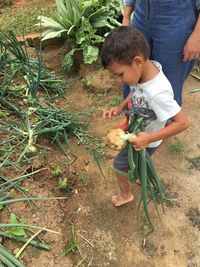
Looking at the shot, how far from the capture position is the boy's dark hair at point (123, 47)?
4.26 feet

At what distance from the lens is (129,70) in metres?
1.35

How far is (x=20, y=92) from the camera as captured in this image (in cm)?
246

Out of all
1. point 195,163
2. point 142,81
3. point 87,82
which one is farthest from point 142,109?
point 87,82

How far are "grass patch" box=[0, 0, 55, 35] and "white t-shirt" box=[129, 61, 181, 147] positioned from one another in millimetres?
2287

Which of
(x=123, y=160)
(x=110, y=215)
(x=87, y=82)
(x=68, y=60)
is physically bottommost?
(x=110, y=215)

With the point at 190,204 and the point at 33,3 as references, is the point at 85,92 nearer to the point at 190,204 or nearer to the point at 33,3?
the point at 190,204

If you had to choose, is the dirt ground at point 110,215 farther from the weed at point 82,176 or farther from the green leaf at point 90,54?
the green leaf at point 90,54

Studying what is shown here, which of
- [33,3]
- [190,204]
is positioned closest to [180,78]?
[190,204]

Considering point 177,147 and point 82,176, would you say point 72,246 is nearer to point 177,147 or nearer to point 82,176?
point 82,176

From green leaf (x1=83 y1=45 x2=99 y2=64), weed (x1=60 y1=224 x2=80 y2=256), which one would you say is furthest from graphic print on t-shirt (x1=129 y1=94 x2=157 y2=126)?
green leaf (x1=83 y1=45 x2=99 y2=64)

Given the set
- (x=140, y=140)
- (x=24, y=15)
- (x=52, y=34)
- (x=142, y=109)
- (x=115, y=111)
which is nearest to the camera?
(x=140, y=140)

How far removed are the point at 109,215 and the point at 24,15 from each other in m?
2.59

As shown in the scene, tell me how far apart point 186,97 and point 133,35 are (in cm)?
153

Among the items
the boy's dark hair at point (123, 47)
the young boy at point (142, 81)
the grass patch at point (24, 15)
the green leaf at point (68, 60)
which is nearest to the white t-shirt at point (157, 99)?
the young boy at point (142, 81)
